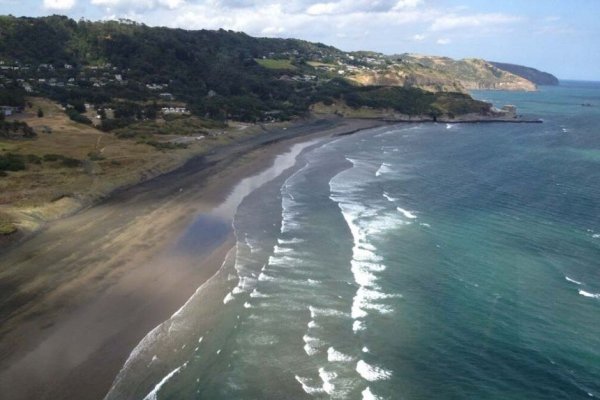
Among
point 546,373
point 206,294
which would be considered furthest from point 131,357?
point 546,373

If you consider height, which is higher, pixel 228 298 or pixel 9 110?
pixel 9 110

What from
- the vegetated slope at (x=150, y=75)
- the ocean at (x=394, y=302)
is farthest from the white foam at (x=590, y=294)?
the vegetated slope at (x=150, y=75)

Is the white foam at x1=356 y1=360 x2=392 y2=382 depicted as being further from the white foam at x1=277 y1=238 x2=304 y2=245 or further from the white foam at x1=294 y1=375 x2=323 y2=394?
the white foam at x1=277 y1=238 x2=304 y2=245

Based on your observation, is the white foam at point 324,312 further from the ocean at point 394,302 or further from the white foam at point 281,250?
the white foam at point 281,250

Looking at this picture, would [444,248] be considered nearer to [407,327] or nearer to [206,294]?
[407,327]

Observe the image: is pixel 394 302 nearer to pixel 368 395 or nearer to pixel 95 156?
pixel 368 395

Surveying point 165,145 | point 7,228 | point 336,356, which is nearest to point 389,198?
point 336,356
